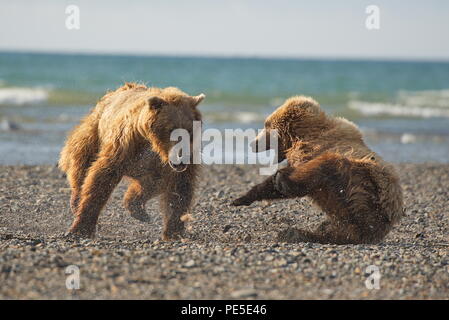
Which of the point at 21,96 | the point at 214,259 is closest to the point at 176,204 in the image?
the point at 214,259

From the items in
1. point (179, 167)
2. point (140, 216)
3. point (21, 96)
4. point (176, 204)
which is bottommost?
point (140, 216)

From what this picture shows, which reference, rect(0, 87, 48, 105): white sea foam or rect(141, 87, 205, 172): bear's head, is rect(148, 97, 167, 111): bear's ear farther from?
rect(0, 87, 48, 105): white sea foam

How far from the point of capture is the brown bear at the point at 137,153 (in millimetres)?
6840

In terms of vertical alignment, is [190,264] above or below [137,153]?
below

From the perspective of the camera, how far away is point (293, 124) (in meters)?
7.46

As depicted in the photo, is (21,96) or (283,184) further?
(21,96)

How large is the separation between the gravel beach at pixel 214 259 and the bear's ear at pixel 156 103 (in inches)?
48.4

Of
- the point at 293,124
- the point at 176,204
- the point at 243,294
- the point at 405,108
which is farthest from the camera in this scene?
the point at 405,108

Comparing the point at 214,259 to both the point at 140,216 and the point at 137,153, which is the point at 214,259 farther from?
the point at 140,216

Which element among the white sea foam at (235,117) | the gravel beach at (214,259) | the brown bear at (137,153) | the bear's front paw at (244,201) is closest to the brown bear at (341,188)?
the bear's front paw at (244,201)

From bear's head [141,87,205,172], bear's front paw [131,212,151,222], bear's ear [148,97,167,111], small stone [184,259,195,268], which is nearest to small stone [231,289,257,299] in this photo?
small stone [184,259,195,268]

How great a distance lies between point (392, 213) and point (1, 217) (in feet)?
13.8

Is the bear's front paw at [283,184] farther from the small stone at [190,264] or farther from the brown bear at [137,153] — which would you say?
the small stone at [190,264]

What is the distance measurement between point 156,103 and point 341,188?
6.12 ft
